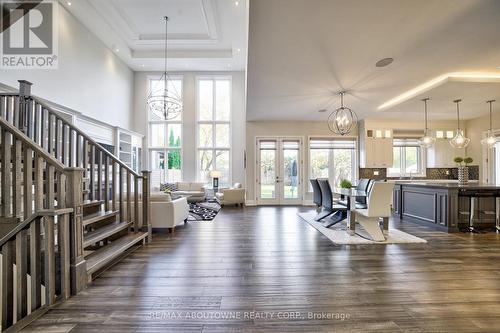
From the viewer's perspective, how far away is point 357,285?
2430mm

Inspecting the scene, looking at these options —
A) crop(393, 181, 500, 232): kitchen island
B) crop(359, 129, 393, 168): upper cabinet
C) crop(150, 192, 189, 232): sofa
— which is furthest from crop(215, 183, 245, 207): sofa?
crop(393, 181, 500, 232): kitchen island

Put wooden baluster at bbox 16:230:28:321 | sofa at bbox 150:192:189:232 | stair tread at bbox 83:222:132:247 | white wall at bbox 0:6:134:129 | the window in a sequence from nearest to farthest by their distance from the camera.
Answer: wooden baluster at bbox 16:230:28:321
stair tread at bbox 83:222:132:247
sofa at bbox 150:192:189:232
white wall at bbox 0:6:134:129
the window

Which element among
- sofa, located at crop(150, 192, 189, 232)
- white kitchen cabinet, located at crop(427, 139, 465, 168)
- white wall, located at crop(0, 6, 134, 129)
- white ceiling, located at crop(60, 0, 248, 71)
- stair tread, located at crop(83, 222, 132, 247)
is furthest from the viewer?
white kitchen cabinet, located at crop(427, 139, 465, 168)

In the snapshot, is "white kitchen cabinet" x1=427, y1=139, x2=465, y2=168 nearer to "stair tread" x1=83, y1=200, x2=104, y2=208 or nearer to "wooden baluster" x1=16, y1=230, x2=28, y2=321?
"stair tread" x1=83, y1=200, x2=104, y2=208

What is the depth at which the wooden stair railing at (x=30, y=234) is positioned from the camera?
6.66 ft

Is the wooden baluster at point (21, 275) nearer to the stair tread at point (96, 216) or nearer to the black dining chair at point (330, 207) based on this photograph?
the stair tread at point (96, 216)

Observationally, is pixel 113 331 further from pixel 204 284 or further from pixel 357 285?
pixel 357 285

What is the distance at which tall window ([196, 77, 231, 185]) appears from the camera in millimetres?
9922

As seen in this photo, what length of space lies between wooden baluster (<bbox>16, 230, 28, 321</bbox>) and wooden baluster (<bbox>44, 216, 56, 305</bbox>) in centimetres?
16

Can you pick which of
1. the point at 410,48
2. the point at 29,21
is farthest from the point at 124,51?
the point at 410,48

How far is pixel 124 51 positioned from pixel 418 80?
887cm

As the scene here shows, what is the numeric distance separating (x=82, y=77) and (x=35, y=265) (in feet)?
21.1

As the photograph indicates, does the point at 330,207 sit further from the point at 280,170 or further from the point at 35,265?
the point at 35,265

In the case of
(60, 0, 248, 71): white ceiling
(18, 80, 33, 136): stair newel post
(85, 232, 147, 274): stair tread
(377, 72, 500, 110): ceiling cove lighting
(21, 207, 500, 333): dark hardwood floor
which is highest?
(60, 0, 248, 71): white ceiling
